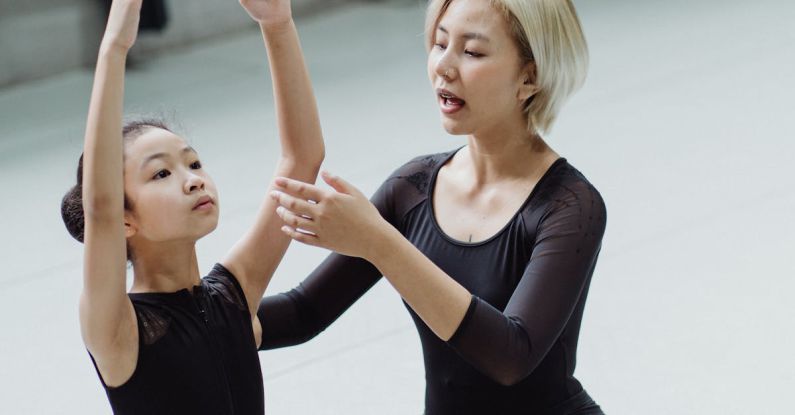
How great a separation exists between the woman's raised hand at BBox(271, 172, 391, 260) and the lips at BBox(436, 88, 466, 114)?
0.36m

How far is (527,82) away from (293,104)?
15.8 inches

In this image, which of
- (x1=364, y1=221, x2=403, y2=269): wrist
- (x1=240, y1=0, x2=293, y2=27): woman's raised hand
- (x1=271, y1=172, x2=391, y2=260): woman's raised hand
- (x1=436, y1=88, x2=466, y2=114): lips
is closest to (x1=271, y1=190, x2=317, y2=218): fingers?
(x1=271, y1=172, x2=391, y2=260): woman's raised hand

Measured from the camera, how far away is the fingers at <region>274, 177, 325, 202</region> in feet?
5.75

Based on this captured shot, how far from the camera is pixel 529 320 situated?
1.96 metres

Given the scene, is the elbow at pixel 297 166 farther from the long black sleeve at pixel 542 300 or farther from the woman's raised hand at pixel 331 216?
the long black sleeve at pixel 542 300

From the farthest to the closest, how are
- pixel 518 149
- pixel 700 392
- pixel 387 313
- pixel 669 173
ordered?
pixel 669 173
pixel 387 313
pixel 700 392
pixel 518 149

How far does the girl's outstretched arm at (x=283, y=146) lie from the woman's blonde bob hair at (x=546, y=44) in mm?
289

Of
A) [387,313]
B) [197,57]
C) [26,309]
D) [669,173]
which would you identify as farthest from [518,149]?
[197,57]

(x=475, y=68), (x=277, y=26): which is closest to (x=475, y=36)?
(x=475, y=68)

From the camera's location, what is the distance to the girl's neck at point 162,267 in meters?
1.91

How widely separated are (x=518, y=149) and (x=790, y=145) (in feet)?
8.79

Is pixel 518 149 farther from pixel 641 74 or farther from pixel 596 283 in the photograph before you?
pixel 641 74

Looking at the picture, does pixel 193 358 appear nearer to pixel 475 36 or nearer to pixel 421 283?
pixel 421 283

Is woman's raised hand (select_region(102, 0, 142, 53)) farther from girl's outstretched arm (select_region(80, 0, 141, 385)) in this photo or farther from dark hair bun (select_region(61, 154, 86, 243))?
dark hair bun (select_region(61, 154, 86, 243))
